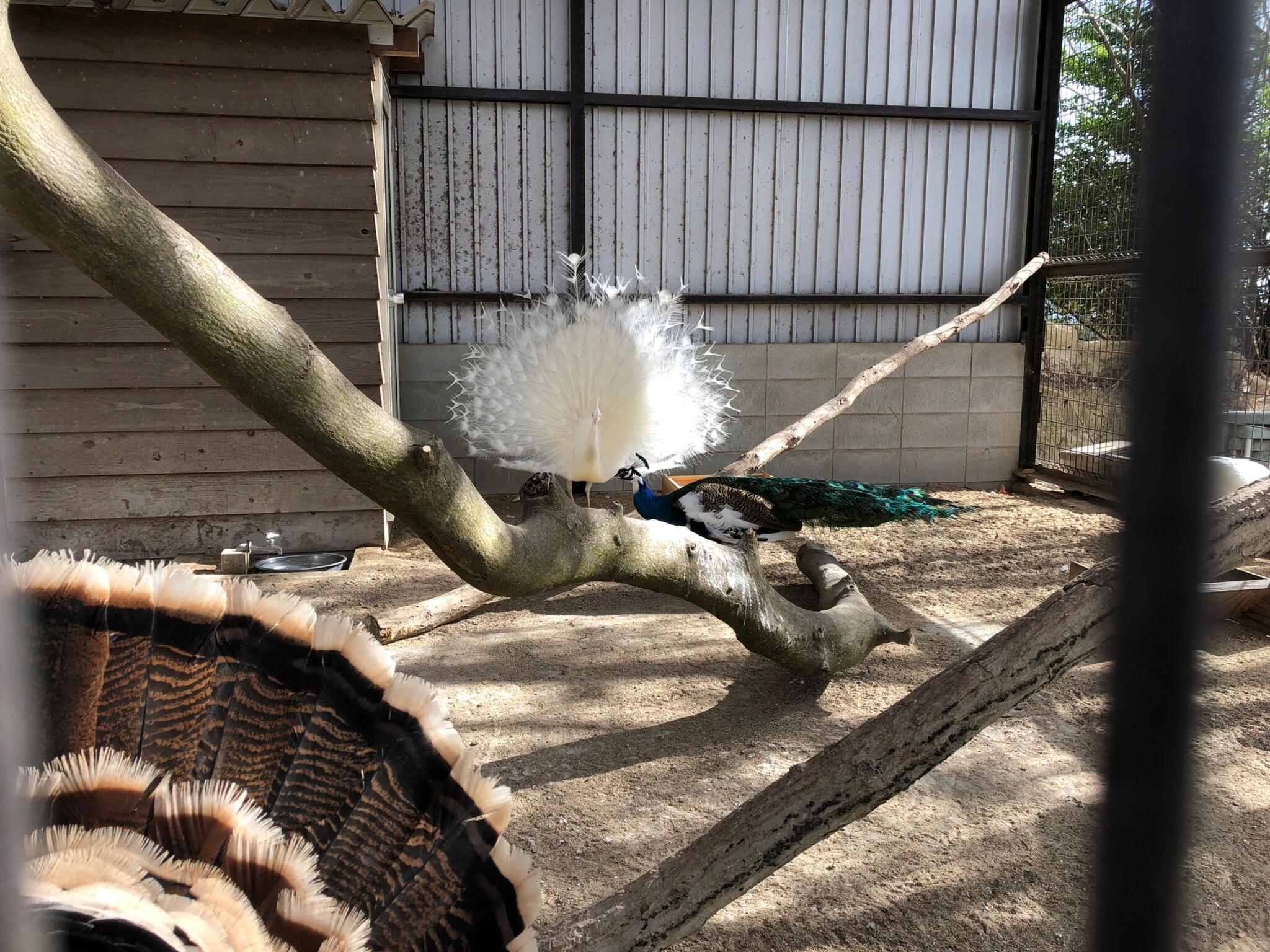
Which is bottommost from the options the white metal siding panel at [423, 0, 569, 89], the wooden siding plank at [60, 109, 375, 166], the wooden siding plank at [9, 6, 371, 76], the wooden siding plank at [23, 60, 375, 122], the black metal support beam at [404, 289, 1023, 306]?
the black metal support beam at [404, 289, 1023, 306]

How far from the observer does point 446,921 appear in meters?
1.04

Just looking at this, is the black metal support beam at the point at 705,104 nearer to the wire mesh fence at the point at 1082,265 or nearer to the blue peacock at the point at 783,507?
the wire mesh fence at the point at 1082,265

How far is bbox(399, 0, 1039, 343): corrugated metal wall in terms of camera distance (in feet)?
20.3

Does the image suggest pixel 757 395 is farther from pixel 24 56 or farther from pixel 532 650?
pixel 24 56

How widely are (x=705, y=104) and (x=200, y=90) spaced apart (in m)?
3.36

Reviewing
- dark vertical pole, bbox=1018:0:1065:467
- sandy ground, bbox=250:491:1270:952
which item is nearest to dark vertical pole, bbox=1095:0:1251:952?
sandy ground, bbox=250:491:1270:952

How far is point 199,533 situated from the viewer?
478 cm

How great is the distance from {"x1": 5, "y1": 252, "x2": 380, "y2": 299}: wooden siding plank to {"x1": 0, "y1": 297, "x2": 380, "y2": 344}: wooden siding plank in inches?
1.4

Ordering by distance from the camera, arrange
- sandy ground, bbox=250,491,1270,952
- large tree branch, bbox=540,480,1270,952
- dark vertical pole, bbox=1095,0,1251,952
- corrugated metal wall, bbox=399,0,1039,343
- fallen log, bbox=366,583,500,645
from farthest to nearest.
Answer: corrugated metal wall, bbox=399,0,1039,343
fallen log, bbox=366,583,500,645
sandy ground, bbox=250,491,1270,952
large tree branch, bbox=540,480,1270,952
dark vertical pole, bbox=1095,0,1251,952

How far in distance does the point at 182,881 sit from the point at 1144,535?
0.90 m

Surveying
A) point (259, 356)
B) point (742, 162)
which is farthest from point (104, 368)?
point (742, 162)

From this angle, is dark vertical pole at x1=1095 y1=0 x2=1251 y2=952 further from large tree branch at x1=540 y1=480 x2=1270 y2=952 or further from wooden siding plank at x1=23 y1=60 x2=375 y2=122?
wooden siding plank at x1=23 y1=60 x2=375 y2=122

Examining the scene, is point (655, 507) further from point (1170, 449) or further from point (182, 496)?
point (1170, 449)

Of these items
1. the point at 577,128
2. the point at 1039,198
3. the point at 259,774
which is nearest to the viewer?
the point at 259,774
